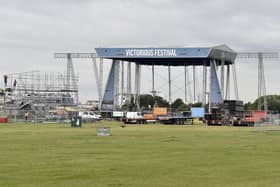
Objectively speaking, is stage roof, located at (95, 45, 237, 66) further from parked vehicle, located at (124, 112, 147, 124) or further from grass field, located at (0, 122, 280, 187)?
grass field, located at (0, 122, 280, 187)

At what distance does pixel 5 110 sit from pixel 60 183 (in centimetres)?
11131

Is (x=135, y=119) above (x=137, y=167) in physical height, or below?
above

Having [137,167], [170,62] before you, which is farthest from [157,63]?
[137,167]

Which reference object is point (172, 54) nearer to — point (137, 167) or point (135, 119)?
point (135, 119)

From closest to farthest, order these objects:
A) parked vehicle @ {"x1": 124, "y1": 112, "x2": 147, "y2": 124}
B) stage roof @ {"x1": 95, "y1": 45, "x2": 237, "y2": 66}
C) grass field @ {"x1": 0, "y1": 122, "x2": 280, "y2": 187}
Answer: grass field @ {"x1": 0, "y1": 122, "x2": 280, "y2": 187} → parked vehicle @ {"x1": 124, "y1": 112, "x2": 147, "y2": 124} → stage roof @ {"x1": 95, "y1": 45, "x2": 237, "y2": 66}

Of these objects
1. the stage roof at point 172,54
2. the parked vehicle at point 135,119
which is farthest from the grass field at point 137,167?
the stage roof at point 172,54

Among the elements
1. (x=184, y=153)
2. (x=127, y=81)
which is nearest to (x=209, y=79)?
(x=127, y=81)

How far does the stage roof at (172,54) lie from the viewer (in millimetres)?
144000

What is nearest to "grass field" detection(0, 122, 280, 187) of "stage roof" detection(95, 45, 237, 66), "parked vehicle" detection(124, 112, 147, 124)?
"parked vehicle" detection(124, 112, 147, 124)

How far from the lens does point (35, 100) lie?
134625 millimetres

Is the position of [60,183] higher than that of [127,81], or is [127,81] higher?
[127,81]

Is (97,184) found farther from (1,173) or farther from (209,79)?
(209,79)

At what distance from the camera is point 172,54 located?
14450cm

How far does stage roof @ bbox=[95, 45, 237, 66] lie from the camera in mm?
144000
